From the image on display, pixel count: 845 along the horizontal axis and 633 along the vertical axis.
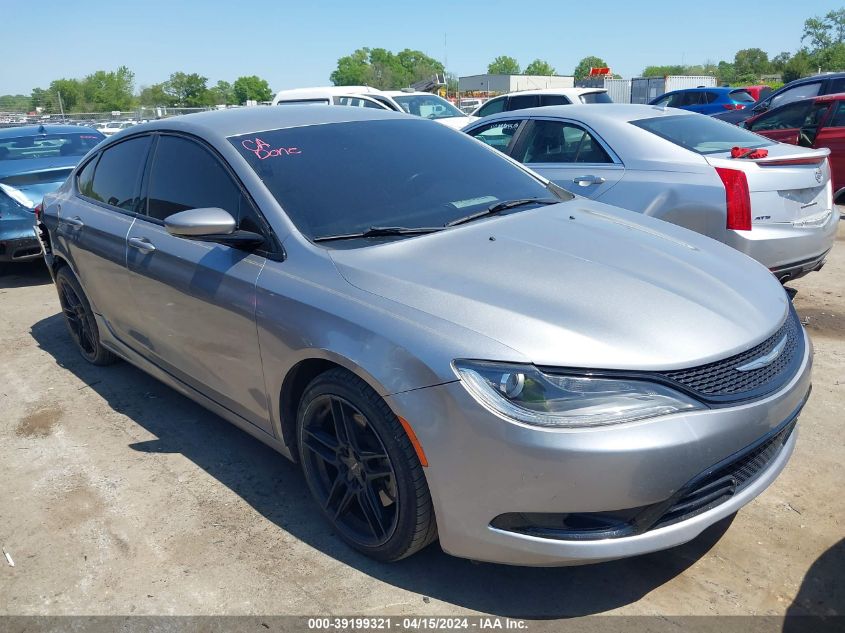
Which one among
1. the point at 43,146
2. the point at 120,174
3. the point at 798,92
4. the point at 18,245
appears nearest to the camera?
the point at 120,174

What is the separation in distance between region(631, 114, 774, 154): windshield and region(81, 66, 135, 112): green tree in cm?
8491

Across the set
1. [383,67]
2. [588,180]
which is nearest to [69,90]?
[383,67]

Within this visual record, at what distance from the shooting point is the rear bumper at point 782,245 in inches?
185

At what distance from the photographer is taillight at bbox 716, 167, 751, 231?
4719mm

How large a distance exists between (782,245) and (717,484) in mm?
3003

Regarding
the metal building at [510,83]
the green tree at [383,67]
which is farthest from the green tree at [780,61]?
the green tree at [383,67]

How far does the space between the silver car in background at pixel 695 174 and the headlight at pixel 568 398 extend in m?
2.96

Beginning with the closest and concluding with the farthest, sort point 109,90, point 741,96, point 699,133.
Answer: point 699,133 → point 741,96 → point 109,90

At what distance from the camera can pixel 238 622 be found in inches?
98.9

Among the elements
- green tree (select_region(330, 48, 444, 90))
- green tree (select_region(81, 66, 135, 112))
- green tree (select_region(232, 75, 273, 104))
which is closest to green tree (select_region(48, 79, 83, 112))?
green tree (select_region(81, 66, 135, 112))

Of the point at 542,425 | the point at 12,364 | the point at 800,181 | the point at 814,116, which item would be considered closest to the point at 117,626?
the point at 542,425

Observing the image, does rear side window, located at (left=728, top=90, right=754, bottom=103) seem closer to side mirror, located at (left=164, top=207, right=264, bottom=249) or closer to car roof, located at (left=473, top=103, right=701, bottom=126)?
car roof, located at (left=473, top=103, right=701, bottom=126)

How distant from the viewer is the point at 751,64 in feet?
270

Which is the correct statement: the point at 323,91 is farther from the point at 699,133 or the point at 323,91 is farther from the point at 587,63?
the point at 587,63
